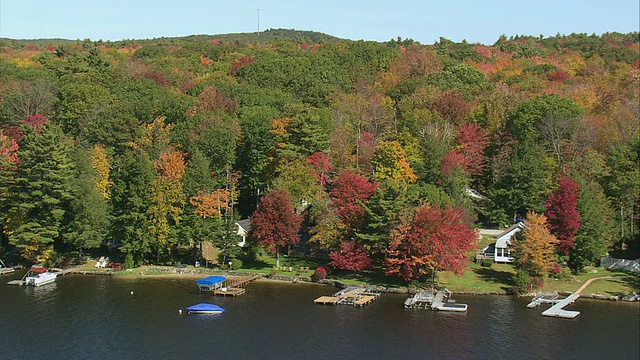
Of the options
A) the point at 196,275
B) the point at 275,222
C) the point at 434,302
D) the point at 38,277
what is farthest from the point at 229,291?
the point at 38,277

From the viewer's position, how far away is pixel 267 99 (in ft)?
429

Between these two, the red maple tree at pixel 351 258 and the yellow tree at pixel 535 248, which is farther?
the red maple tree at pixel 351 258

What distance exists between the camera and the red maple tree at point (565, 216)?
256ft

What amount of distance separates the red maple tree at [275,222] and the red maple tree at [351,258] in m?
7.29

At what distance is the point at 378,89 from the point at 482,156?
4663 cm

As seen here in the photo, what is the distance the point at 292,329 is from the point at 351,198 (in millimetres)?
25479

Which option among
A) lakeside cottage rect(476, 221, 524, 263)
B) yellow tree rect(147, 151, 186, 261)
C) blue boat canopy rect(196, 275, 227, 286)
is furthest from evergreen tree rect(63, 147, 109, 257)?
lakeside cottage rect(476, 221, 524, 263)

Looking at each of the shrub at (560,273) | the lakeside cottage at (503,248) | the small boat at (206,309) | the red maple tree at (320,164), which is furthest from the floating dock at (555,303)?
the red maple tree at (320,164)

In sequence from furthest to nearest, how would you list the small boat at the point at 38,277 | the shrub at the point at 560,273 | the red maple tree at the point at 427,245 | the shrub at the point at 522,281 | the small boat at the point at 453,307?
the small boat at the point at 38,277 < the shrub at the point at 560,273 < the red maple tree at the point at 427,245 < the shrub at the point at 522,281 < the small boat at the point at 453,307

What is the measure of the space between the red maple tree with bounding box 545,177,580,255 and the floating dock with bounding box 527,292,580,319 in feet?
27.0

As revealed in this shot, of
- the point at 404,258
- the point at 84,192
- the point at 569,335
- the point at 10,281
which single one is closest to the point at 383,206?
the point at 404,258

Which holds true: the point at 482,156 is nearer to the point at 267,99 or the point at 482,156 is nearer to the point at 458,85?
the point at 458,85

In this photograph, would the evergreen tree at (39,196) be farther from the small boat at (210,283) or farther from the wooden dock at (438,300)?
the wooden dock at (438,300)

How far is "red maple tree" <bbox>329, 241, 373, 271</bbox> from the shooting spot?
79.1m
